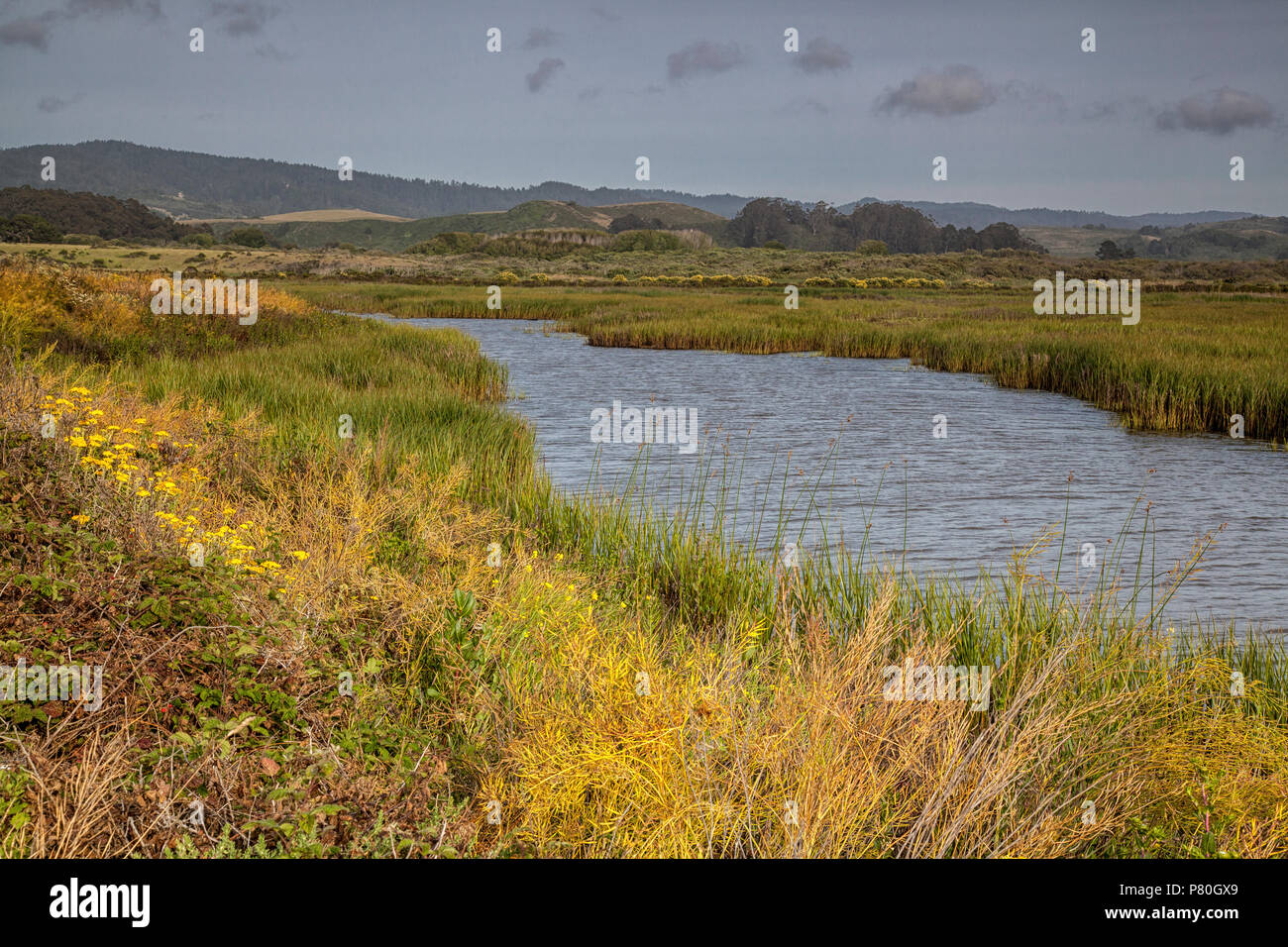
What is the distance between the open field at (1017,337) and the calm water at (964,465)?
1052 millimetres

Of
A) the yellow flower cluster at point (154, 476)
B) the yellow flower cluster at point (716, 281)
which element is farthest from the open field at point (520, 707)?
the yellow flower cluster at point (716, 281)

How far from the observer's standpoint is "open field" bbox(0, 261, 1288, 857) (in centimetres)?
390

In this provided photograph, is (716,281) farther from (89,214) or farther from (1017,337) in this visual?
(89,214)

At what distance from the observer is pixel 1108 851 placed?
4.27m

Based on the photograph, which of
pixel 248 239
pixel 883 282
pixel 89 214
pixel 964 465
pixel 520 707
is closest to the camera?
pixel 520 707

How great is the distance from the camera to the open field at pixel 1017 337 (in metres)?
19.5

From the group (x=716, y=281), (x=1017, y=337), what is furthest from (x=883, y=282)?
(x=1017, y=337)

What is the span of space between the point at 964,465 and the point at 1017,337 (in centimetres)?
1646

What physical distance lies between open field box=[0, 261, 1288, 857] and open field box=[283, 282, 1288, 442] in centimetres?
1399

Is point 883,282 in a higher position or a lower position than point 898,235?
lower

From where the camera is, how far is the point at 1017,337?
30.4m

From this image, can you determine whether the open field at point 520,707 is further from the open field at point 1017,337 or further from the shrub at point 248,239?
the shrub at point 248,239
